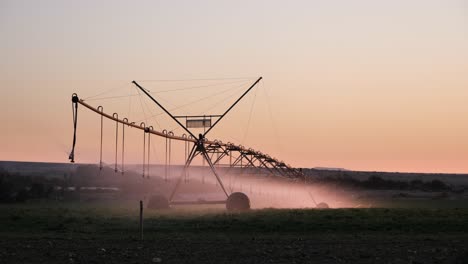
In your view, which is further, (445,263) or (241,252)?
(241,252)

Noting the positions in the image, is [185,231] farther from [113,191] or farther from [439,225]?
[113,191]

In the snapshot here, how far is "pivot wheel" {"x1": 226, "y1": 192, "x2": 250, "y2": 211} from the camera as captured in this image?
48.7 meters

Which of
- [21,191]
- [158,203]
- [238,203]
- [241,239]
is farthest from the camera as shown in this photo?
[21,191]

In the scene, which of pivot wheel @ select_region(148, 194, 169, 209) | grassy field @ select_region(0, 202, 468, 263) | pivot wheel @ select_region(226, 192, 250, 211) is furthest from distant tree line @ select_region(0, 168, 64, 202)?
grassy field @ select_region(0, 202, 468, 263)

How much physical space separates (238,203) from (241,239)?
19990mm

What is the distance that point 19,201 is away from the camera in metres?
70.1

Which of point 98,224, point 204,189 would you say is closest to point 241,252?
point 98,224

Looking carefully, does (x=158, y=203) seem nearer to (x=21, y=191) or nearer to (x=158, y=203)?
(x=158, y=203)

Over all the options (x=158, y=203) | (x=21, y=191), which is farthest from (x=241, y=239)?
(x=21, y=191)

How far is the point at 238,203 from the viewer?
49.0m

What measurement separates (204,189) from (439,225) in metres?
55.5

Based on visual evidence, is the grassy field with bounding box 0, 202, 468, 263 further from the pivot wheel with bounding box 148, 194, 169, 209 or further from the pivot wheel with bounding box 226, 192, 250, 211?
the pivot wheel with bounding box 148, 194, 169, 209

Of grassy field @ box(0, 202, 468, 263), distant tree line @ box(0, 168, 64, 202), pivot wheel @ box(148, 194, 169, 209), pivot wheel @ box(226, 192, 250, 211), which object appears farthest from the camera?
distant tree line @ box(0, 168, 64, 202)

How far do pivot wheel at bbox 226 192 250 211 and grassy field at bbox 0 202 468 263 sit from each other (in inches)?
348
